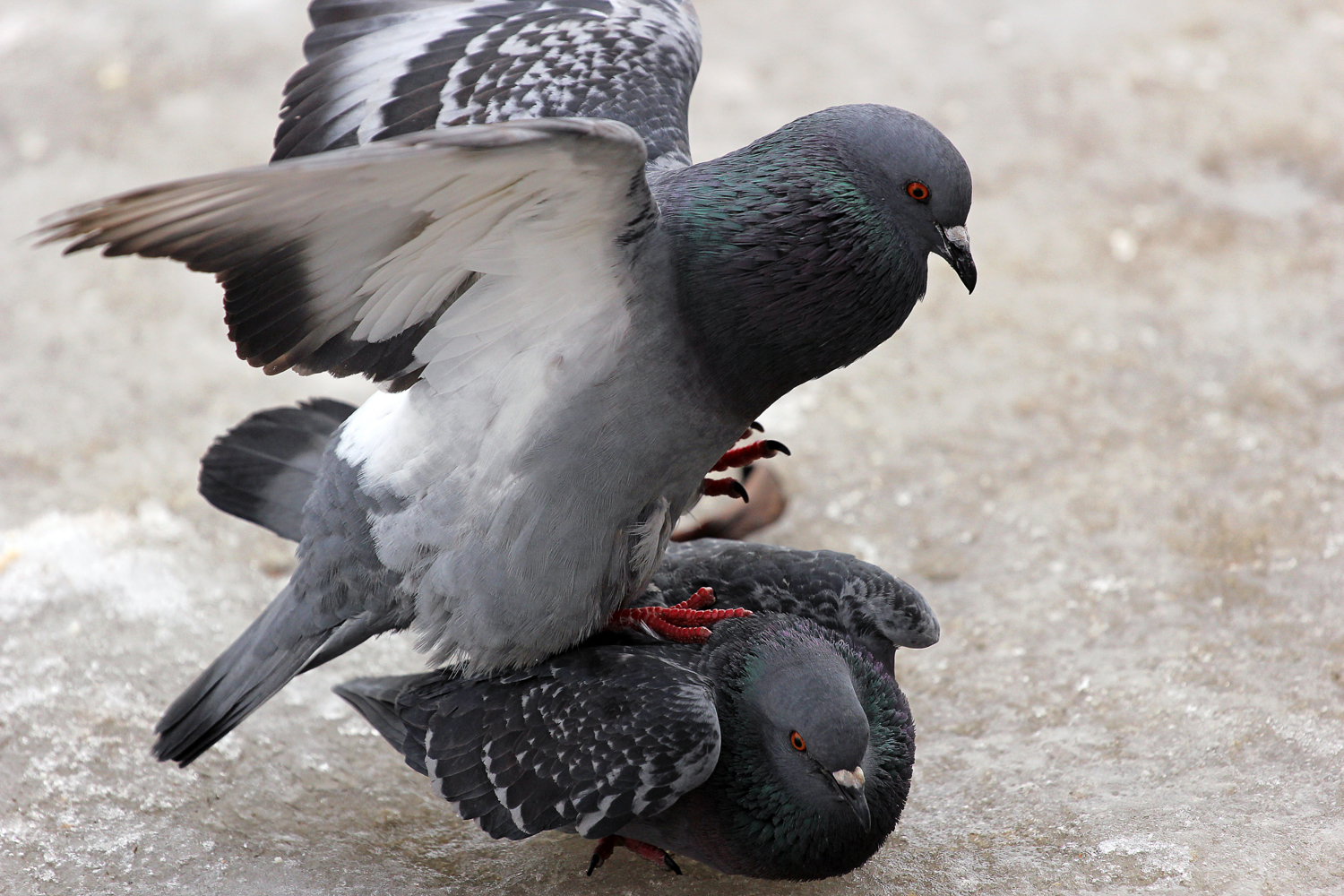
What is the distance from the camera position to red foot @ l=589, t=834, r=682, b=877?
3.88m

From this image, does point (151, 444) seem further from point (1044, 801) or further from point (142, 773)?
point (1044, 801)

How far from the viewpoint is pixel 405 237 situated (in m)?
3.10

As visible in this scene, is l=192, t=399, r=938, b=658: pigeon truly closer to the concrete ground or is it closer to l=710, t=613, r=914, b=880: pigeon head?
l=710, t=613, r=914, b=880: pigeon head

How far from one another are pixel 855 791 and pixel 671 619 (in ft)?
2.77

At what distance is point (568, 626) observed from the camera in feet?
12.4

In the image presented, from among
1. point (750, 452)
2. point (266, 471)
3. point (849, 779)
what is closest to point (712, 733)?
point (849, 779)

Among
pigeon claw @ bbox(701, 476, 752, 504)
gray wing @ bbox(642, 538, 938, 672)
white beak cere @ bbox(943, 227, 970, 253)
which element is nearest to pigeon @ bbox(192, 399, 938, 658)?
gray wing @ bbox(642, 538, 938, 672)

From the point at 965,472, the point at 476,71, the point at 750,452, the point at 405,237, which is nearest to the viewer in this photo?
the point at 405,237

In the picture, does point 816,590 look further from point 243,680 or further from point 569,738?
point 243,680

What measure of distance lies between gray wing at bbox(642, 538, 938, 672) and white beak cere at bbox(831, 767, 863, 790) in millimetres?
607

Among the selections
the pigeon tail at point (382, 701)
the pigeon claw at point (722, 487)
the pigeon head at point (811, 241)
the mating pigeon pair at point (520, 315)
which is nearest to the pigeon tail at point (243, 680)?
the mating pigeon pair at point (520, 315)

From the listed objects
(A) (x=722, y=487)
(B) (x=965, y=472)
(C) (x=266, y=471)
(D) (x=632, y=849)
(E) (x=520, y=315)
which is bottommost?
(B) (x=965, y=472)

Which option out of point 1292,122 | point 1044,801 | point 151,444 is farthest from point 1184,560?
point 151,444

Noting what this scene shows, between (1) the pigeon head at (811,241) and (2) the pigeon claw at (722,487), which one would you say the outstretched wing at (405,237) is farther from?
(2) the pigeon claw at (722,487)
